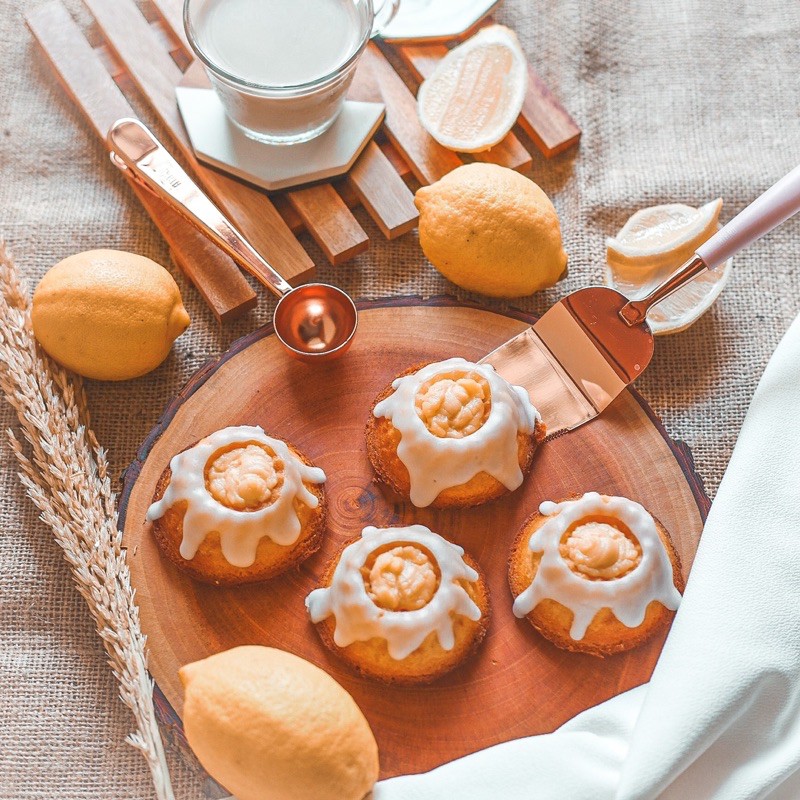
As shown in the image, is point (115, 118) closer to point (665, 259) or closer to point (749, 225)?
point (665, 259)

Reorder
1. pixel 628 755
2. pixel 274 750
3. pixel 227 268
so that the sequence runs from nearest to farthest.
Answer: pixel 274 750, pixel 628 755, pixel 227 268

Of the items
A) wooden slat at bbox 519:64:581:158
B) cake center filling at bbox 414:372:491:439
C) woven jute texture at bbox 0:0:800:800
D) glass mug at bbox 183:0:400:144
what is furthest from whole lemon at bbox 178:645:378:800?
wooden slat at bbox 519:64:581:158

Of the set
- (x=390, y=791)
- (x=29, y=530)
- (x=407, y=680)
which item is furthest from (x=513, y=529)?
(x=29, y=530)

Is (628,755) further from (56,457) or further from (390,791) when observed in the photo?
(56,457)

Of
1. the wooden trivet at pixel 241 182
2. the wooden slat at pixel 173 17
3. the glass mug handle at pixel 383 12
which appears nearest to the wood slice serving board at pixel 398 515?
the wooden trivet at pixel 241 182

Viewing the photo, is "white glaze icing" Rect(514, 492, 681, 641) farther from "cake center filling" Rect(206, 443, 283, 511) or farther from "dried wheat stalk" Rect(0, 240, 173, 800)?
"dried wheat stalk" Rect(0, 240, 173, 800)

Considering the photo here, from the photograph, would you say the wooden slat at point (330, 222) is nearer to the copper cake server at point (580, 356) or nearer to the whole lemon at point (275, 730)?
the copper cake server at point (580, 356)
